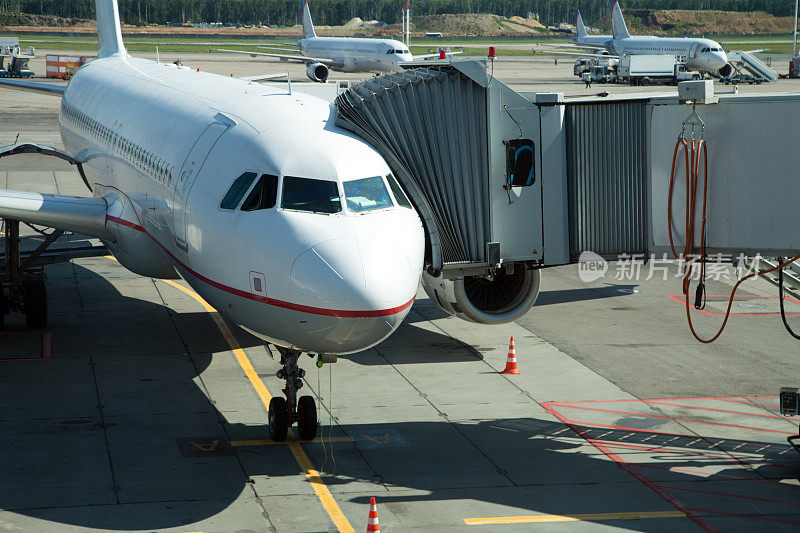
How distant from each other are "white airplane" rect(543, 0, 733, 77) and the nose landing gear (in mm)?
75891

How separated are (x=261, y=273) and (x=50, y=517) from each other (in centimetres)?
414

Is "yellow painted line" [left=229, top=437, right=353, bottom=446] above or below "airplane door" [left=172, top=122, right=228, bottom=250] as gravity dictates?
below

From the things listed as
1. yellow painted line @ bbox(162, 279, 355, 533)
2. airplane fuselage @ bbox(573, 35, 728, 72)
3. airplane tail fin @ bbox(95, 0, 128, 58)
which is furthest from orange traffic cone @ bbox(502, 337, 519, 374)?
airplane fuselage @ bbox(573, 35, 728, 72)

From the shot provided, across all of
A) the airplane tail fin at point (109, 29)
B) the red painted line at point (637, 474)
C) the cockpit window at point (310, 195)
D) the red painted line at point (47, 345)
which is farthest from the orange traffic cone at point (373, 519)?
the airplane tail fin at point (109, 29)

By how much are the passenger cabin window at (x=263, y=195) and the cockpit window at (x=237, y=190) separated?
0.20 meters

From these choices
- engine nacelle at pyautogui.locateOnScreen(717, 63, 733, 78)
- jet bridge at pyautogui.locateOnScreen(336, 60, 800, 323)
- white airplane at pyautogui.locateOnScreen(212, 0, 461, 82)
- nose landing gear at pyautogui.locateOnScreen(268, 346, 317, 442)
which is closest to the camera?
jet bridge at pyautogui.locateOnScreen(336, 60, 800, 323)

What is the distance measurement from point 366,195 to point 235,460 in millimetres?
4444

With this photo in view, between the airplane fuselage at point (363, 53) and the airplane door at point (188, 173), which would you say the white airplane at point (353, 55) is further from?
the airplane door at point (188, 173)

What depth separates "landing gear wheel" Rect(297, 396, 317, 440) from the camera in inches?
607

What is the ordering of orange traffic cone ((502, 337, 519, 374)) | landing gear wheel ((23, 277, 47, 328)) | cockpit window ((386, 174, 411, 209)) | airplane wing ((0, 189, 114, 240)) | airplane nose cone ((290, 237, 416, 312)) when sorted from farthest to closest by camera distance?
landing gear wheel ((23, 277, 47, 328)), airplane wing ((0, 189, 114, 240)), orange traffic cone ((502, 337, 519, 374)), cockpit window ((386, 174, 411, 209)), airplane nose cone ((290, 237, 416, 312))

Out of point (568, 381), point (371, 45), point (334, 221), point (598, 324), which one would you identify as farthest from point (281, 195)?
point (371, 45)

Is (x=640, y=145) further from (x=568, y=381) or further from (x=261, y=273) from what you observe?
(x=261, y=273)

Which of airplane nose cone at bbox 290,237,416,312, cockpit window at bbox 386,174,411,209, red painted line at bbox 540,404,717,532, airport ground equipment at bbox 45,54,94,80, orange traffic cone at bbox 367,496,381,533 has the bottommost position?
red painted line at bbox 540,404,717,532

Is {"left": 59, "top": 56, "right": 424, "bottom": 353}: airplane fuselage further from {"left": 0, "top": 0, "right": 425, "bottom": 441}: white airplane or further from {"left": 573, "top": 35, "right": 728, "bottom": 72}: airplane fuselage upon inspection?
{"left": 573, "top": 35, "right": 728, "bottom": 72}: airplane fuselage
